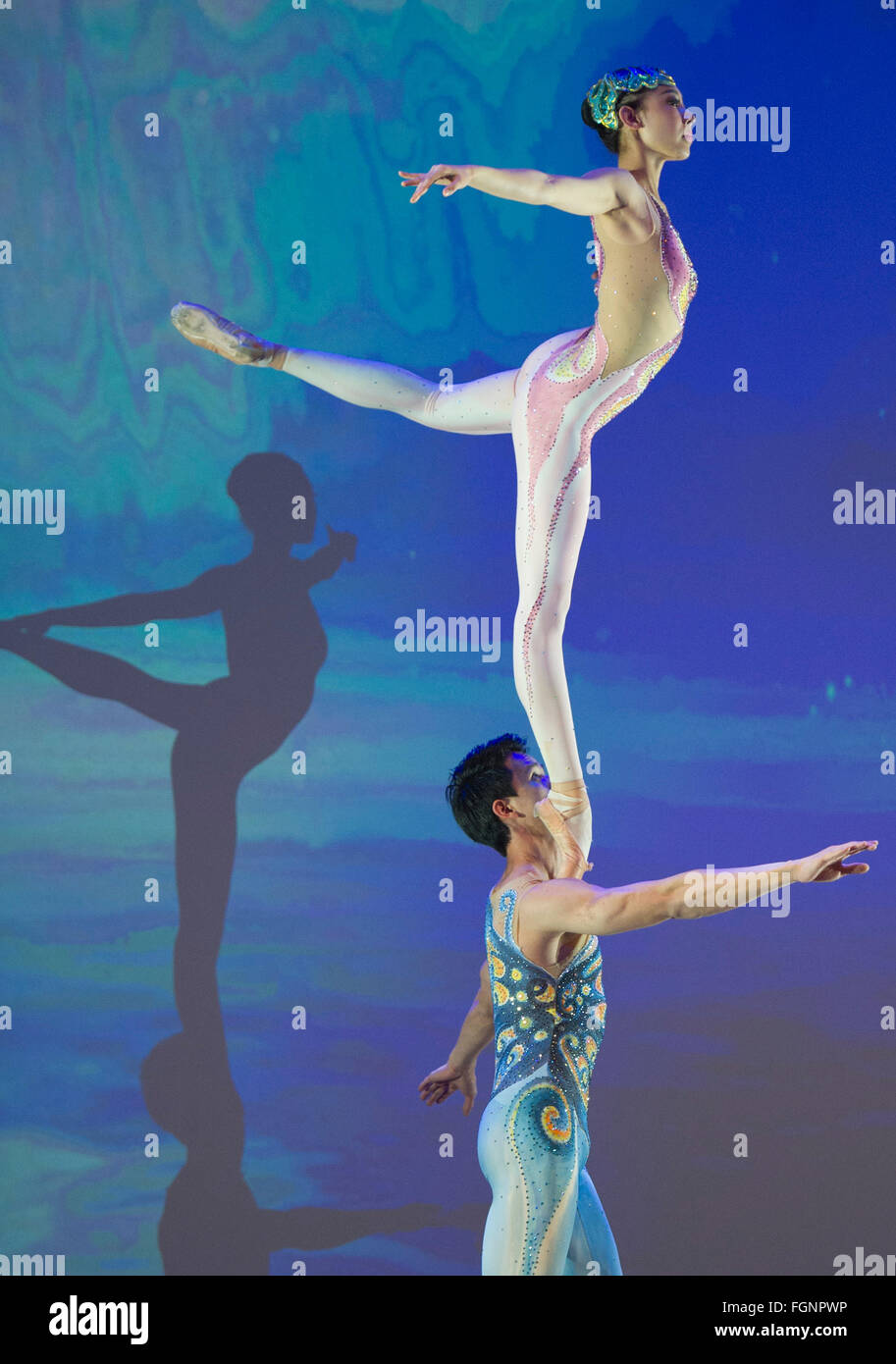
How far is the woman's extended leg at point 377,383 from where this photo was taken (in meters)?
3.89

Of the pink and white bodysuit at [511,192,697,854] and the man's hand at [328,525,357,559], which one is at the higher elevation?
the man's hand at [328,525,357,559]

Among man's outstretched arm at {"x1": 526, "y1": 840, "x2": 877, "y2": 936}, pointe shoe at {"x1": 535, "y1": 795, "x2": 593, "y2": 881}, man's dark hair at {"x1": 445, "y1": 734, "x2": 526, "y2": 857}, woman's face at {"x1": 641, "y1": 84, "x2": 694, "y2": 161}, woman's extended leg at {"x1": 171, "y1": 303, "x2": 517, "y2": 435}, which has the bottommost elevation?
man's outstretched arm at {"x1": 526, "y1": 840, "x2": 877, "y2": 936}

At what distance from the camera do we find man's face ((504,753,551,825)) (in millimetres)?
3620

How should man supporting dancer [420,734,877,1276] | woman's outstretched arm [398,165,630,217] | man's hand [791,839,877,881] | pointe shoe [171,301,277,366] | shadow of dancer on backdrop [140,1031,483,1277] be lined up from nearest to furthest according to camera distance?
man's hand [791,839,877,881] → man supporting dancer [420,734,877,1276] → woman's outstretched arm [398,165,630,217] → pointe shoe [171,301,277,366] → shadow of dancer on backdrop [140,1031,483,1277]

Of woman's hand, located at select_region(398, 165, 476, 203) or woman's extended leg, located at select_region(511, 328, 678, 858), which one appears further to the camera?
woman's extended leg, located at select_region(511, 328, 678, 858)

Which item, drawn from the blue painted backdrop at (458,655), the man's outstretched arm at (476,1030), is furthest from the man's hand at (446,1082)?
the blue painted backdrop at (458,655)

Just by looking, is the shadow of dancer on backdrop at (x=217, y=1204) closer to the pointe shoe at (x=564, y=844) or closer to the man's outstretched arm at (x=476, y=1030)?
the man's outstretched arm at (x=476, y=1030)

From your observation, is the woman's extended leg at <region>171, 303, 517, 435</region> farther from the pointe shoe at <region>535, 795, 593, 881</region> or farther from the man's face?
the pointe shoe at <region>535, 795, 593, 881</region>

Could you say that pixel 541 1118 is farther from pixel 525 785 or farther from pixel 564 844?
pixel 525 785

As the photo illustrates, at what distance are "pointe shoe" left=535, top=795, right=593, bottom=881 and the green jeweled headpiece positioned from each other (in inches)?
60.6

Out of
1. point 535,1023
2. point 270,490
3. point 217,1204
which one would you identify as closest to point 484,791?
point 535,1023

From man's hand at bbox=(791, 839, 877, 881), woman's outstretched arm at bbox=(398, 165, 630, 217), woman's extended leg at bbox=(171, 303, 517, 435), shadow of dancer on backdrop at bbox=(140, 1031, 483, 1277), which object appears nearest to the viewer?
man's hand at bbox=(791, 839, 877, 881)

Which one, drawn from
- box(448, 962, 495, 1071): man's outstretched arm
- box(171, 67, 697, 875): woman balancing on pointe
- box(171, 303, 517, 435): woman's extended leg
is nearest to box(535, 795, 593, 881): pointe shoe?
box(171, 67, 697, 875): woman balancing on pointe

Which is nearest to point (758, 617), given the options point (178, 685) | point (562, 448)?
point (562, 448)
